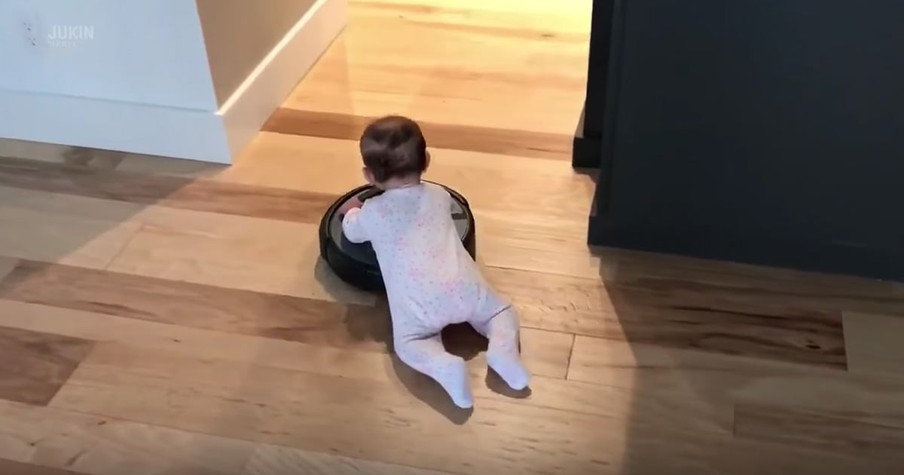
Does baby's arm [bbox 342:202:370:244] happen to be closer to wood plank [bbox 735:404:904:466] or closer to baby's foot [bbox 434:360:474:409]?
baby's foot [bbox 434:360:474:409]

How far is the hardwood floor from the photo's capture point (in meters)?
1.33

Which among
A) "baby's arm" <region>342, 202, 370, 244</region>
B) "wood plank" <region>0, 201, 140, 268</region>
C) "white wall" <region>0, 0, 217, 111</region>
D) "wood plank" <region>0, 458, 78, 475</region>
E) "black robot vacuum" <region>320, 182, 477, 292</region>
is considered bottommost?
"wood plank" <region>0, 458, 78, 475</region>

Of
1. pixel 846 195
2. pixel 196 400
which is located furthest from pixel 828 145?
pixel 196 400

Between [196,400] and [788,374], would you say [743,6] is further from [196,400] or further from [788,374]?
[196,400]

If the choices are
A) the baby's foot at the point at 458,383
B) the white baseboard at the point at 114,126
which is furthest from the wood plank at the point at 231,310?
the white baseboard at the point at 114,126

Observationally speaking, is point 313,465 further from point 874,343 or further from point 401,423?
point 874,343

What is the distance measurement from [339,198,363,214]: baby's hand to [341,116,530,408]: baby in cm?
19

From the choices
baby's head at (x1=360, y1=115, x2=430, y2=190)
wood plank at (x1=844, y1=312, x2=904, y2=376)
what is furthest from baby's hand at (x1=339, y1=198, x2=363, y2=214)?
wood plank at (x1=844, y1=312, x2=904, y2=376)

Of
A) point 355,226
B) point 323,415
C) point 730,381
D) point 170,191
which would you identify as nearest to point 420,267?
point 355,226

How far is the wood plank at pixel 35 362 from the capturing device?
1.45 m

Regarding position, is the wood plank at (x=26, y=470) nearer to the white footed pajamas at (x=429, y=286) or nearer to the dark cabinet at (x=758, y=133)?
the white footed pajamas at (x=429, y=286)

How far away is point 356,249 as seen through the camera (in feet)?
5.21

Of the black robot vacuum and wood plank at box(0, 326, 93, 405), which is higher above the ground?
the black robot vacuum

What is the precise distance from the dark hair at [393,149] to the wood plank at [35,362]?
0.55 m
